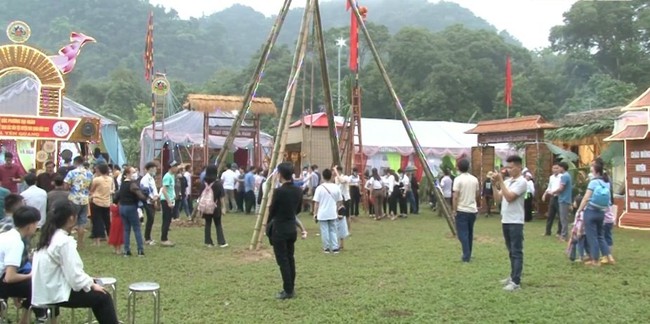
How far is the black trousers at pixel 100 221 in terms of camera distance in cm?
1168

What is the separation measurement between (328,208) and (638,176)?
925cm

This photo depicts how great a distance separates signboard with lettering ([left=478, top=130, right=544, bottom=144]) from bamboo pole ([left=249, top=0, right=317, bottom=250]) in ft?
30.3

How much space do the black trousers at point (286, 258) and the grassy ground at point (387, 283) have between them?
0.26 m

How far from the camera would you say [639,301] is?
23.3ft

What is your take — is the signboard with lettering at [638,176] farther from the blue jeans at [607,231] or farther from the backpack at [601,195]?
Answer: the backpack at [601,195]

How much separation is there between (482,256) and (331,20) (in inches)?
3568

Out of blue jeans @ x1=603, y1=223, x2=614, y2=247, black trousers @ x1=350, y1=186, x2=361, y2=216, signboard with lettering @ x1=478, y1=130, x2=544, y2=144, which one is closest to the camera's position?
blue jeans @ x1=603, y1=223, x2=614, y2=247

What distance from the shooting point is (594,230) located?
9.32 m

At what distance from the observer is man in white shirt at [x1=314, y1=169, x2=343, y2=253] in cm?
1077

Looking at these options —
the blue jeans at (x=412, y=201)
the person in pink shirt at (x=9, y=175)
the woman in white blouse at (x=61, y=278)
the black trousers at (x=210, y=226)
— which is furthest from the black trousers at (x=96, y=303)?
the blue jeans at (x=412, y=201)

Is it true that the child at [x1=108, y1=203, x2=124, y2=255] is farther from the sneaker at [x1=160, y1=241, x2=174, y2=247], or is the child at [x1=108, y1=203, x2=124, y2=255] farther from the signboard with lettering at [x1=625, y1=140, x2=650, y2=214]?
the signboard with lettering at [x1=625, y1=140, x2=650, y2=214]

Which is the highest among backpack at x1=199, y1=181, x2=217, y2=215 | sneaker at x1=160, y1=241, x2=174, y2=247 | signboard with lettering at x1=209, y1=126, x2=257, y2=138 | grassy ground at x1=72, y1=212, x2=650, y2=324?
signboard with lettering at x1=209, y1=126, x2=257, y2=138

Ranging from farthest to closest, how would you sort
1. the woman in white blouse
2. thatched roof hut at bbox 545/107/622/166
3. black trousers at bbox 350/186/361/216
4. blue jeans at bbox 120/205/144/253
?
thatched roof hut at bbox 545/107/622/166, black trousers at bbox 350/186/361/216, blue jeans at bbox 120/205/144/253, the woman in white blouse

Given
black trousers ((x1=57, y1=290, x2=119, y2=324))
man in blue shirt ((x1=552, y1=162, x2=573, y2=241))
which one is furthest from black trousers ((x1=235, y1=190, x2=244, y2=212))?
black trousers ((x1=57, y1=290, x2=119, y2=324))
